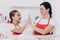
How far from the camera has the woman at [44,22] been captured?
899 millimetres

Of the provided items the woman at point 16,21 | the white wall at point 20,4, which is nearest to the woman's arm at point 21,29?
the woman at point 16,21

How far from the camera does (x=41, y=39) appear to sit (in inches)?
35.6

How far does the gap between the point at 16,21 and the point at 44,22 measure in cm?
22

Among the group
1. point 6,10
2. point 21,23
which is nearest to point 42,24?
point 21,23

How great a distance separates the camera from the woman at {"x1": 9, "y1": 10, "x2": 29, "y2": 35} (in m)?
0.90

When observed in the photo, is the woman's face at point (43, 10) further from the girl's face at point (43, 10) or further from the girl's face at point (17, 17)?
the girl's face at point (17, 17)

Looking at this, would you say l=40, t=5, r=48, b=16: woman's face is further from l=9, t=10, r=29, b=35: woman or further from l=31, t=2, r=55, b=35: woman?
l=9, t=10, r=29, b=35: woman

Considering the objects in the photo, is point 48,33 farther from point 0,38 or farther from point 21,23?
point 0,38

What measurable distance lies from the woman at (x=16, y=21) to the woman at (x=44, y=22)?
→ 0.30ft

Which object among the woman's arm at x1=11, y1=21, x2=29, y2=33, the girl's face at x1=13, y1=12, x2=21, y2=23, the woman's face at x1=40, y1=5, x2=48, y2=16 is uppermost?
the woman's face at x1=40, y1=5, x2=48, y2=16

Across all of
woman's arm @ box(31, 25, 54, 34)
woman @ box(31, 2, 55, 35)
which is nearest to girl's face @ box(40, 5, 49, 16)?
woman @ box(31, 2, 55, 35)

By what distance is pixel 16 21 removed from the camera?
2.97 ft

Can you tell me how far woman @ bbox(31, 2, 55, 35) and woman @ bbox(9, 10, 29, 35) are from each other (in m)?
0.09

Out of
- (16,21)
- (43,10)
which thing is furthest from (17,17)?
(43,10)
